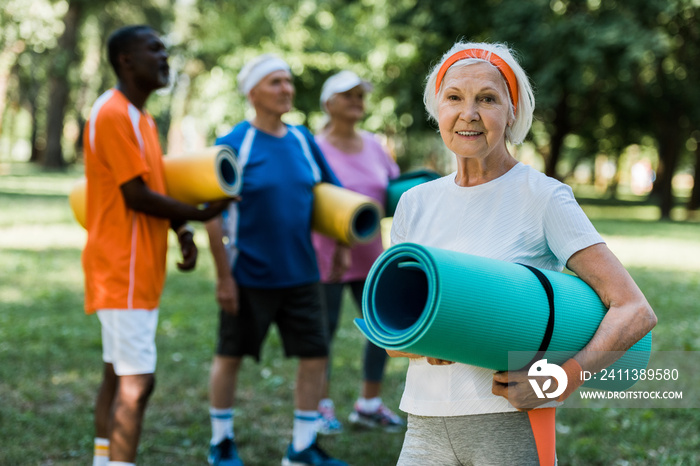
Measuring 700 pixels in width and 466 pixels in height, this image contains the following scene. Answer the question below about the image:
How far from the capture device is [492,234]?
2066 millimetres

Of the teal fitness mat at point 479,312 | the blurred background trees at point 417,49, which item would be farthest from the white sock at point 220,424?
the blurred background trees at point 417,49

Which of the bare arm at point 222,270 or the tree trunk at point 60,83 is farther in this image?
the tree trunk at point 60,83

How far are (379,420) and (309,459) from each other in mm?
933

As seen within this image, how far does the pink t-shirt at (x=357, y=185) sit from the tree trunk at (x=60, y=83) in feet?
68.1

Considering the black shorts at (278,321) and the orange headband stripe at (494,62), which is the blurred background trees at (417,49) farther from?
the orange headband stripe at (494,62)

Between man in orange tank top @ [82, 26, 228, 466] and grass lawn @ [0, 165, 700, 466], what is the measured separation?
1.09 m

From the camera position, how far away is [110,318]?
10.8 feet

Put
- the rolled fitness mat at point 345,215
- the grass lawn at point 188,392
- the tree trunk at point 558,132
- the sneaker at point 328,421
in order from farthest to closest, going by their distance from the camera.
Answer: the tree trunk at point 558,132
the sneaker at point 328,421
the grass lawn at point 188,392
the rolled fitness mat at point 345,215

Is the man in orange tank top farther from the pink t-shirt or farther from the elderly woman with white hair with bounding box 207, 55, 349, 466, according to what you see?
the pink t-shirt

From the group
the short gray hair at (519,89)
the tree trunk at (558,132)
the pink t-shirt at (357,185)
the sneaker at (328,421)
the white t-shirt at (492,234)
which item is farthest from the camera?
the tree trunk at (558,132)

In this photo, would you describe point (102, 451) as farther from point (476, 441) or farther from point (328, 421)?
point (476, 441)

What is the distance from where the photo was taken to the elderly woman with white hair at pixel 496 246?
1896 millimetres

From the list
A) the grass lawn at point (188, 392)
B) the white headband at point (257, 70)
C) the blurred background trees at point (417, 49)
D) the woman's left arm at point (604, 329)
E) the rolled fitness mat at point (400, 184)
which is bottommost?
the grass lawn at point (188, 392)

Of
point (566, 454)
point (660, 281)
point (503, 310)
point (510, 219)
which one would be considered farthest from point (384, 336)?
point (660, 281)
